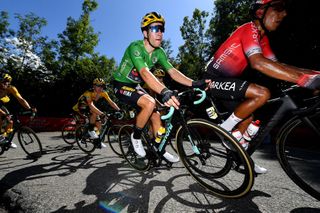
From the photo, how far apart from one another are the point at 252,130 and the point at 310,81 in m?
0.99

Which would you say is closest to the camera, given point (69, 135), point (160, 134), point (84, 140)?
point (160, 134)

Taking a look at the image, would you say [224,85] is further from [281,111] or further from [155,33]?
[155,33]

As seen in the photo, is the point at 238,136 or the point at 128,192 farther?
the point at 128,192

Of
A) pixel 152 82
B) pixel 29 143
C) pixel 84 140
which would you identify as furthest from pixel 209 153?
pixel 29 143

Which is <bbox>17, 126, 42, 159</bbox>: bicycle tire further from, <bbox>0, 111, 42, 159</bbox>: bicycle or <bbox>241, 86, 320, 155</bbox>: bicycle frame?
<bbox>241, 86, 320, 155</bbox>: bicycle frame

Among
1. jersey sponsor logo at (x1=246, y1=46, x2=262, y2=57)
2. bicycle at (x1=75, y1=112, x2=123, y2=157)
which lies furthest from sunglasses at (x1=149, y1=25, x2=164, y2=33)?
bicycle at (x1=75, y1=112, x2=123, y2=157)

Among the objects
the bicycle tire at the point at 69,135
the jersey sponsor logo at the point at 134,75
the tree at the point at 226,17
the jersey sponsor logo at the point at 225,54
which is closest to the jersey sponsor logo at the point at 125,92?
the jersey sponsor logo at the point at 134,75

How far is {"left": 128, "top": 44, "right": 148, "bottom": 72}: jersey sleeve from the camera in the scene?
10.9 ft

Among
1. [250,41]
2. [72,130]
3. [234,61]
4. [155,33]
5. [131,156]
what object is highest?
[155,33]

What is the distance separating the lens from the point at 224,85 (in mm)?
3020

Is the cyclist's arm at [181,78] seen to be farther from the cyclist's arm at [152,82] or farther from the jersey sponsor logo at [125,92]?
the jersey sponsor logo at [125,92]

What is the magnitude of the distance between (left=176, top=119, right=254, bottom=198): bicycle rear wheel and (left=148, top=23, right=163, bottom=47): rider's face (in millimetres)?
1542

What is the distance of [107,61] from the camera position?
33.9 meters

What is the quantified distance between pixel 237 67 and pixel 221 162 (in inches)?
56.0
